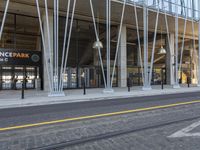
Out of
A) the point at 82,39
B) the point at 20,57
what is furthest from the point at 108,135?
the point at 82,39

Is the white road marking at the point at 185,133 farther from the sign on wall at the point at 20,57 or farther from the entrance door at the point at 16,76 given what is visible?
the entrance door at the point at 16,76

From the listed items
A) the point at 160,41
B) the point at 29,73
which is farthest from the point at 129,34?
the point at 29,73

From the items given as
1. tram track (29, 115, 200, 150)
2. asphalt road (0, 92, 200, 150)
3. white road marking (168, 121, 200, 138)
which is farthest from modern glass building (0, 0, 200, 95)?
white road marking (168, 121, 200, 138)

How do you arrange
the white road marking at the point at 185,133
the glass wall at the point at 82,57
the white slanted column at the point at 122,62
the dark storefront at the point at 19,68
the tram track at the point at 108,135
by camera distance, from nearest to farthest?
the tram track at the point at 108,135 < the white road marking at the point at 185,133 < the dark storefront at the point at 19,68 < the glass wall at the point at 82,57 < the white slanted column at the point at 122,62

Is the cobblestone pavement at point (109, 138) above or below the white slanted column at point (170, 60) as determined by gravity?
below

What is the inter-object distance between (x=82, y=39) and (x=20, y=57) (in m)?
6.56

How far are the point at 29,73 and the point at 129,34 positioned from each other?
1209 cm

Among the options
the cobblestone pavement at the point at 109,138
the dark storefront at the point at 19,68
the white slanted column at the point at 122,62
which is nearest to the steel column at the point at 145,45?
the white slanted column at the point at 122,62

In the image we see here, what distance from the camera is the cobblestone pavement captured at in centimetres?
650

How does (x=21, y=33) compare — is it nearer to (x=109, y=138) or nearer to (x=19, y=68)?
(x=19, y=68)

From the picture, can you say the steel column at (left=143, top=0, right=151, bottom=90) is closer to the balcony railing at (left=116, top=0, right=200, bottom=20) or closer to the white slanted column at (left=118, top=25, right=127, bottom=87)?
the balcony railing at (left=116, top=0, right=200, bottom=20)

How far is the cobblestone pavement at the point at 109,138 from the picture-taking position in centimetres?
650

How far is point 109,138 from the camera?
23.8ft

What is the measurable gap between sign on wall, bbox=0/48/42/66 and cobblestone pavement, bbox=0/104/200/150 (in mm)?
17512
